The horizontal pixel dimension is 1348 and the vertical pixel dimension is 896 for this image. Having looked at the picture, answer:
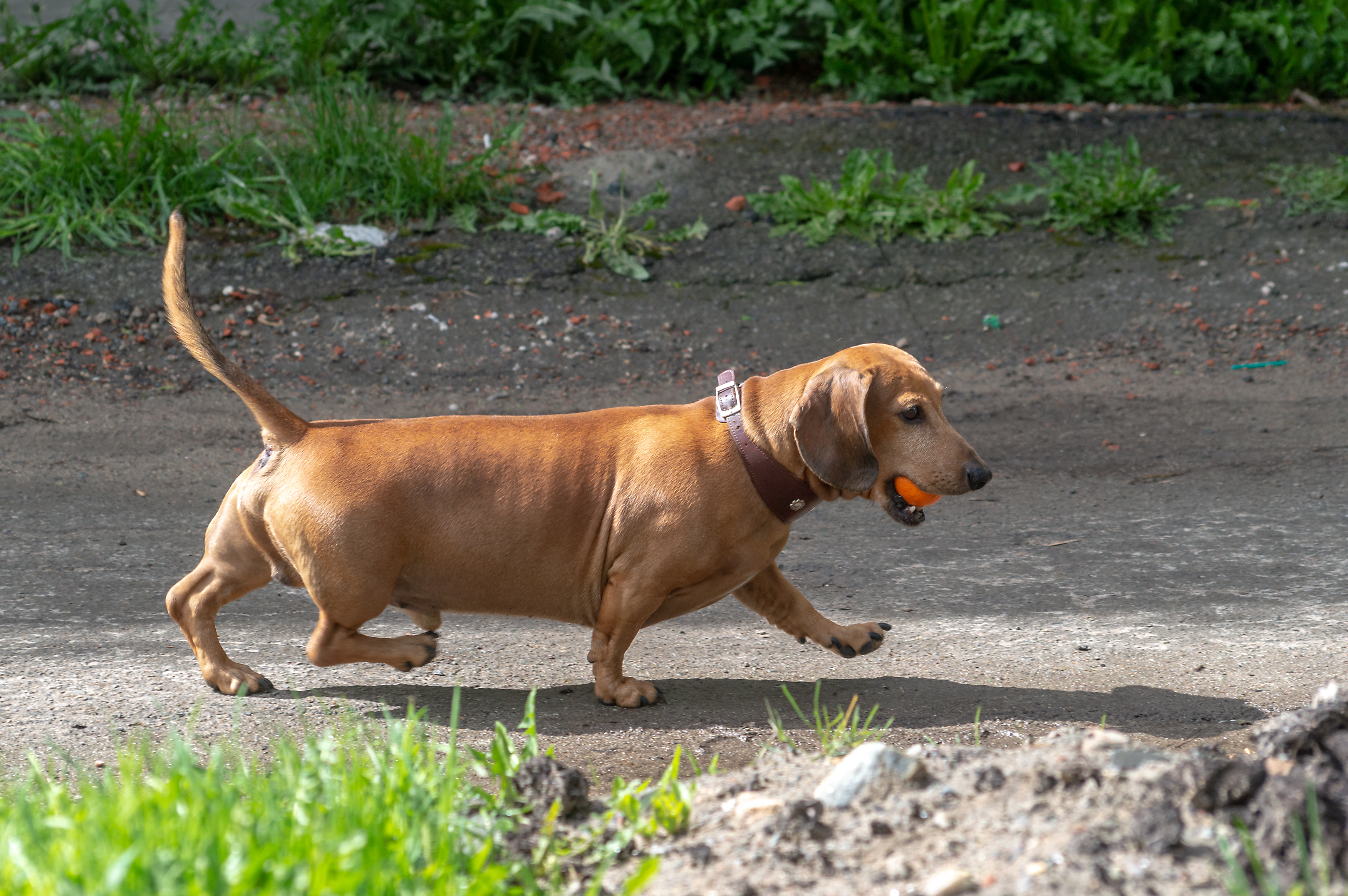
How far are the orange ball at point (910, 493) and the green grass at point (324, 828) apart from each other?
139 cm

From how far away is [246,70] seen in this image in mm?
10680

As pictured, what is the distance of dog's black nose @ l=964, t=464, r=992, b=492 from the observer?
3.78m

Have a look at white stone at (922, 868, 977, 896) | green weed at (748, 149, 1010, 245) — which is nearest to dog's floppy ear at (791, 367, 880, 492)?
white stone at (922, 868, 977, 896)

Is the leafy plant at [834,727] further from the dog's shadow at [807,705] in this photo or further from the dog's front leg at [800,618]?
the dog's front leg at [800,618]

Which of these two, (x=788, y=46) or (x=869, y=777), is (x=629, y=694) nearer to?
(x=869, y=777)

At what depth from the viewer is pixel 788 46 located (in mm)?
11391

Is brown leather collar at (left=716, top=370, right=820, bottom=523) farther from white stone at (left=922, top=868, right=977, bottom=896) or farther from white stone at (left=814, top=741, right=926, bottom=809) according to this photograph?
white stone at (left=922, top=868, right=977, bottom=896)

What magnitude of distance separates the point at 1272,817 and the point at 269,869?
176cm

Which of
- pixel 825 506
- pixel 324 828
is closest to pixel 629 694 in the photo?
pixel 324 828

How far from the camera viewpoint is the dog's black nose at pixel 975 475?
3.78 metres

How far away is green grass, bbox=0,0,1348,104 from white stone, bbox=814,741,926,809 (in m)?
9.47

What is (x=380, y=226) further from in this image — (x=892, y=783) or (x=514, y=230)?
(x=892, y=783)

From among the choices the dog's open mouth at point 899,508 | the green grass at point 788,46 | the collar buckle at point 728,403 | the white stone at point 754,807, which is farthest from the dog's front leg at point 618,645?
the green grass at point 788,46

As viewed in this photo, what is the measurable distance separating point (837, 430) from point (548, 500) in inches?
36.5
